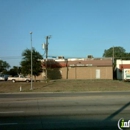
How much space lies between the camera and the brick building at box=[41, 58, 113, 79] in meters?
59.4

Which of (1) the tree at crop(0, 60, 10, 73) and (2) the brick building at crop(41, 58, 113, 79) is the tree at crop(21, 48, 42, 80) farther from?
(1) the tree at crop(0, 60, 10, 73)

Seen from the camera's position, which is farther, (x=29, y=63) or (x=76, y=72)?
(x=76, y=72)

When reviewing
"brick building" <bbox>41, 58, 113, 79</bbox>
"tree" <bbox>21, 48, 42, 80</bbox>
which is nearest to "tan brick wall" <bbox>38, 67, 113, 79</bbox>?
"brick building" <bbox>41, 58, 113, 79</bbox>

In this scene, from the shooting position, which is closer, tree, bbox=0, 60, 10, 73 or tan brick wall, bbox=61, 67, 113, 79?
tan brick wall, bbox=61, 67, 113, 79

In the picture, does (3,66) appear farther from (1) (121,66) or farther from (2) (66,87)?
(2) (66,87)

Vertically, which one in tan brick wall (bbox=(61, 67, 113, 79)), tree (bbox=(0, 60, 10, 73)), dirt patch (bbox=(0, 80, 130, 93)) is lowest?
dirt patch (bbox=(0, 80, 130, 93))

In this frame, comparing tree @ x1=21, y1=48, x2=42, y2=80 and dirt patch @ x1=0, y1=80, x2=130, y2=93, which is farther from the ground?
tree @ x1=21, y1=48, x2=42, y2=80

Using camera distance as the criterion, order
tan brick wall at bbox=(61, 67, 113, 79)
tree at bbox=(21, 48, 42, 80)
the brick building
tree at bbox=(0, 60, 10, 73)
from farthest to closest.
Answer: tree at bbox=(0, 60, 10, 73)
the brick building
tan brick wall at bbox=(61, 67, 113, 79)
tree at bbox=(21, 48, 42, 80)

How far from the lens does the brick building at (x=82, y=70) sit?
59.4 m

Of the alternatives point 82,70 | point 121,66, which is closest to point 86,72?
point 82,70

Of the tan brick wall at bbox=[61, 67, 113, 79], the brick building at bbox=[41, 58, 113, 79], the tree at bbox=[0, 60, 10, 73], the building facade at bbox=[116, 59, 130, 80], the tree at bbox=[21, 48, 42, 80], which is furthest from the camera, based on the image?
the tree at bbox=[0, 60, 10, 73]

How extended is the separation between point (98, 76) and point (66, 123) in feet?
167

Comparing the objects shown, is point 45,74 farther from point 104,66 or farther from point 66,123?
point 66,123

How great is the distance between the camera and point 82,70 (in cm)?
5997
